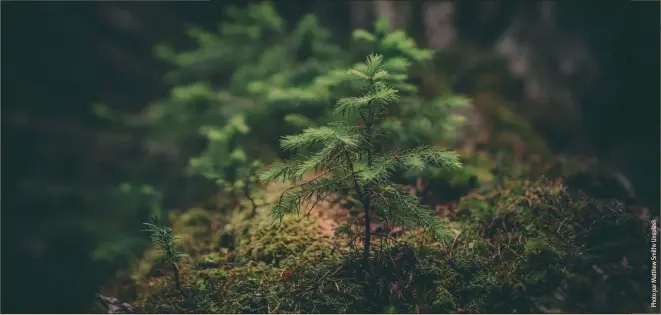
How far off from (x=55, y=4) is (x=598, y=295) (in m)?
8.18

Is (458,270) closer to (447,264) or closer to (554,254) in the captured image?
(447,264)

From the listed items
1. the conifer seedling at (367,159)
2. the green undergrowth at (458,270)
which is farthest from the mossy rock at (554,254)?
the conifer seedling at (367,159)

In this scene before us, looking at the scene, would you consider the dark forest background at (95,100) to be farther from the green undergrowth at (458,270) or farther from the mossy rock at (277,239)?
the mossy rock at (277,239)

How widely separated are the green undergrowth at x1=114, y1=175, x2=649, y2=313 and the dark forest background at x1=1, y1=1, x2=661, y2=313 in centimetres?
120

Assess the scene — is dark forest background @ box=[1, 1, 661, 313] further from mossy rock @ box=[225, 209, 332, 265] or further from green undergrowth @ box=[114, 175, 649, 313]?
mossy rock @ box=[225, 209, 332, 265]

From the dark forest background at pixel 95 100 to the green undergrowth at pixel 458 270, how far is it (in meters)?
1.20

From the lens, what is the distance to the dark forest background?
547 centimetres

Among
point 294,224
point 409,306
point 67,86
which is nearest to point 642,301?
point 409,306

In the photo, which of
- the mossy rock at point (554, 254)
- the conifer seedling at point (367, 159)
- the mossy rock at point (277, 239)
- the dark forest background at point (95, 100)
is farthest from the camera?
the dark forest background at point (95, 100)

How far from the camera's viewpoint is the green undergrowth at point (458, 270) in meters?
3.75

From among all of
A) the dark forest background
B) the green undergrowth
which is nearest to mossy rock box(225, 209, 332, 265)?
the green undergrowth

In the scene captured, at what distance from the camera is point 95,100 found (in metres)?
7.19

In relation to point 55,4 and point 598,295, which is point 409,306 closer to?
point 598,295

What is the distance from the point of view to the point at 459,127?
19.4ft
